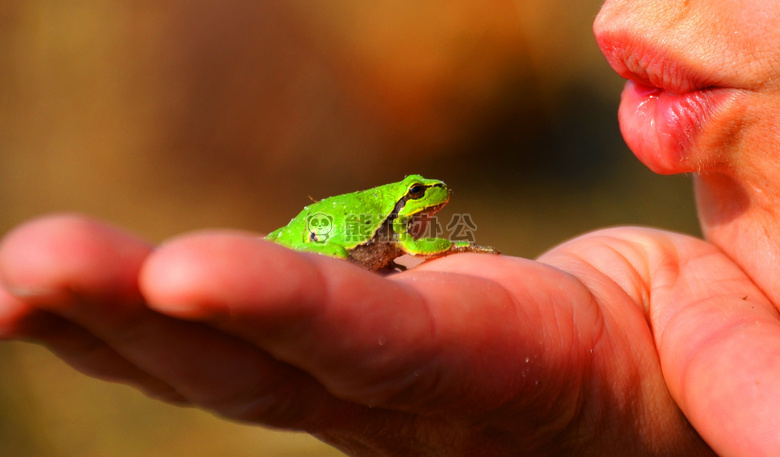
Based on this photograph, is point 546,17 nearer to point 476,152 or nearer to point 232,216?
point 476,152

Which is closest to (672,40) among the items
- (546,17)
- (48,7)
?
(546,17)

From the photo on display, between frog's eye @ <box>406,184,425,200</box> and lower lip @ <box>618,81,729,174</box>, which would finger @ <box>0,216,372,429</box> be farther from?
lower lip @ <box>618,81,729,174</box>

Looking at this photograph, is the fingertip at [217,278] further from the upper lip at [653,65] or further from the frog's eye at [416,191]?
the upper lip at [653,65]

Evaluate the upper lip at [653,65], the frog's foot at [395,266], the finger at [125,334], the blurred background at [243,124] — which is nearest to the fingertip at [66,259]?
the finger at [125,334]

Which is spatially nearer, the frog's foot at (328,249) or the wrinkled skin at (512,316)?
the wrinkled skin at (512,316)

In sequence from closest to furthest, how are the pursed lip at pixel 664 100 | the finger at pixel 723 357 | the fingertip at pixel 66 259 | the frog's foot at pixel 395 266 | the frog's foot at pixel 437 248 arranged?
the fingertip at pixel 66 259
the finger at pixel 723 357
the pursed lip at pixel 664 100
the frog's foot at pixel 437 248
the frog's foot at pixel 395 266
